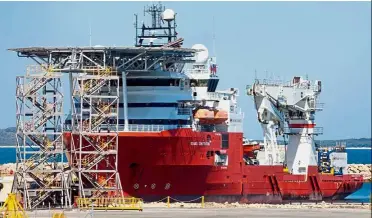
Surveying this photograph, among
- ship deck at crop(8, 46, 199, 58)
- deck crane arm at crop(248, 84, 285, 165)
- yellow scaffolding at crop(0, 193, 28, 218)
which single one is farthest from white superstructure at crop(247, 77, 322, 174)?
yellow scaffolding at crop(0, 193, 28, 218)

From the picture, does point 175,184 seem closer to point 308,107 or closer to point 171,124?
point 171,124

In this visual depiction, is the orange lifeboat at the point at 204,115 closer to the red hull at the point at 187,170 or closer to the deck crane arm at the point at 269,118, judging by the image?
the red hull at the point at 187,170

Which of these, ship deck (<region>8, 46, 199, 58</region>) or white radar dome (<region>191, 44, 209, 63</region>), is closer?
ship deck (<region>8, 46, 199, 58</region>)

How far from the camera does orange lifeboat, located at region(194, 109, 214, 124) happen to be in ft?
239

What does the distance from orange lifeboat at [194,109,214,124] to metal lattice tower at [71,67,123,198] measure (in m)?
6.76

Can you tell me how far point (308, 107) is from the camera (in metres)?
82.2

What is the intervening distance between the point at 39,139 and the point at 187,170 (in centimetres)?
979

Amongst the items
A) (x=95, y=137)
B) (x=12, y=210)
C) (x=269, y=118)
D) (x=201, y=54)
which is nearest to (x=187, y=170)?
(x=95, y=137)

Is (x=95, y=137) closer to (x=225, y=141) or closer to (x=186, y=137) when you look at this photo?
(x=186, y=137)

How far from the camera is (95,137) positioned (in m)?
66.6

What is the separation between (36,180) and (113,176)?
177 inches

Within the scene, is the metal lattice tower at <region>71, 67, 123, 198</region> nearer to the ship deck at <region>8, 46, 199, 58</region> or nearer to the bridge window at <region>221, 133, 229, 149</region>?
the ship deck at <region>8, 46, 199, 58</region>

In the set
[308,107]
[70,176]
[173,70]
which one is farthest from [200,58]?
[70,176]

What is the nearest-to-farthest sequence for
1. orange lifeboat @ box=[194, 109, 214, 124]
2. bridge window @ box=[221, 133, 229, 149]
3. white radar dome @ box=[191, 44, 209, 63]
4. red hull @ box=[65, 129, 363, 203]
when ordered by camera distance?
red hull @ box=[65, 129, 363, 203] → orange lifeboat @ box=[194, 109, 214, 124] → bridge window @ box=[221, 133, 229, 149] → white radar dome @ box=[191, 44, 209, 63]
